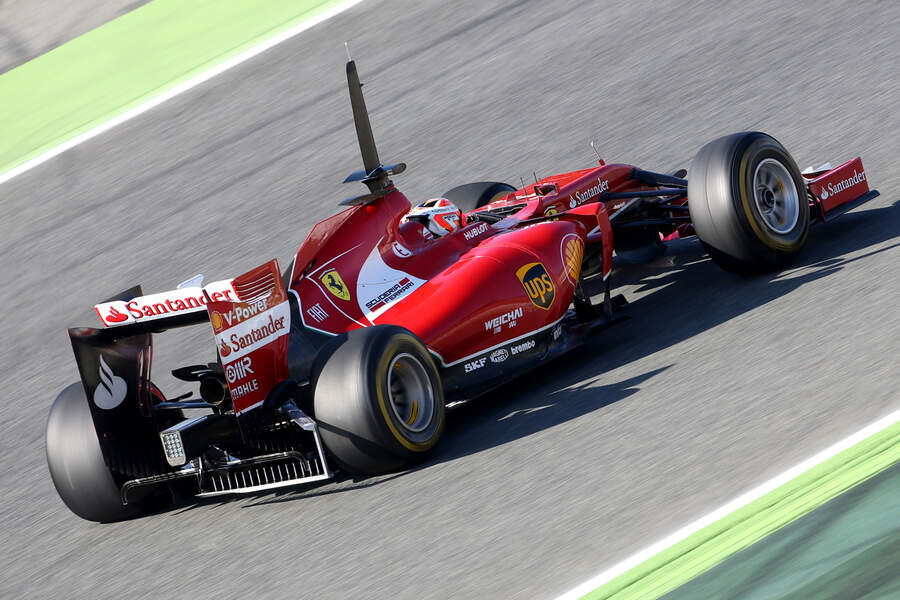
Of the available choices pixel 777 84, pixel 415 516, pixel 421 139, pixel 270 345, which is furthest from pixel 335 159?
pixel 415 516

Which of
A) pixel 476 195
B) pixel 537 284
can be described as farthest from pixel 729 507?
pixel 476 195

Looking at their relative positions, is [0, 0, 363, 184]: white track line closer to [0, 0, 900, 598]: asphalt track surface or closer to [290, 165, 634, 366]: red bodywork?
[0, 0, 900, 598]: asphalt track surface

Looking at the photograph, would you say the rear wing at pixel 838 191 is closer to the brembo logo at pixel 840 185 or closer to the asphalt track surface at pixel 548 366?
the brembo logo at pixel 840 185

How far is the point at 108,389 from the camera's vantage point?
5512mm

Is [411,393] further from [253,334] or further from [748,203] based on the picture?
[748,203]

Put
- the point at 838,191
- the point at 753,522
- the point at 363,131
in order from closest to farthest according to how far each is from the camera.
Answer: the point at 753,522 → the point at 363,131 → the point at 838,191

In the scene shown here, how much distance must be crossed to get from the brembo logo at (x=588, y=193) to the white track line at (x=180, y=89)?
733 cm

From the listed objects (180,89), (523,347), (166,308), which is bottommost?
(523,347)

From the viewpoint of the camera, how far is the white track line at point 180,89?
12.8 metres

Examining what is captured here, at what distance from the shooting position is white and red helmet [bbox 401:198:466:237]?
6.73 m

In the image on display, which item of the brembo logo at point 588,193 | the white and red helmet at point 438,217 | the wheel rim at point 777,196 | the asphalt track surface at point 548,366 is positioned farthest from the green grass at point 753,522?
the brembo logo at point 588,193

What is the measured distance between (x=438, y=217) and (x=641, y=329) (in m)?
1.35

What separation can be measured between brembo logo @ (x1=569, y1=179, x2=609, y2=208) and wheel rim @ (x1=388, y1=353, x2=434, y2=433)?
2175 mm

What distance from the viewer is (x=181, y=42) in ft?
47.2
